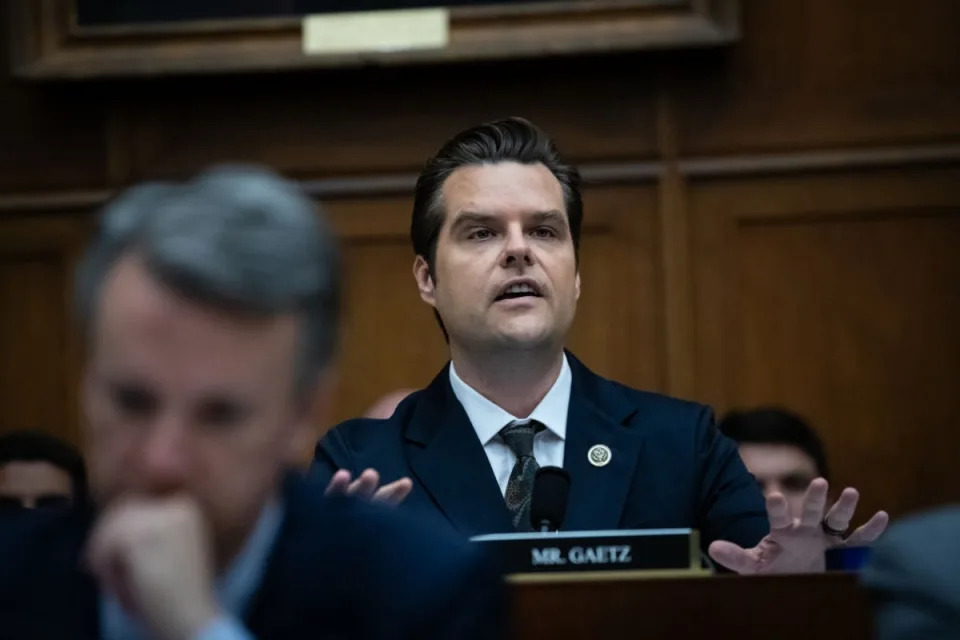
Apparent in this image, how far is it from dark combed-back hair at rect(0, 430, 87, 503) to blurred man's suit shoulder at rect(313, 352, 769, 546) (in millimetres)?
1020

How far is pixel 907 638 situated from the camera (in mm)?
1445

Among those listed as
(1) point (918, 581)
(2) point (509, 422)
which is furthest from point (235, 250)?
(2) point (509, 422)

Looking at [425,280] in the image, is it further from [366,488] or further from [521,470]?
[366,488]

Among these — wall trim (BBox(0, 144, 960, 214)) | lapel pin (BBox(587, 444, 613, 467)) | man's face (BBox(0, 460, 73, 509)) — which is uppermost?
wall trim (BBox(0, 144, 960, 214))

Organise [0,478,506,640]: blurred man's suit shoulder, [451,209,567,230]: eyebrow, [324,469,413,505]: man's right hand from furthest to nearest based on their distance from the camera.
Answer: [451,209,567,230]: eyebrow, [324,469,413,505]: man's right hand, [0,478,506,640]: blurred man's suit shoulder

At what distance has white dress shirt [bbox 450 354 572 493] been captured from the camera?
10.8ft

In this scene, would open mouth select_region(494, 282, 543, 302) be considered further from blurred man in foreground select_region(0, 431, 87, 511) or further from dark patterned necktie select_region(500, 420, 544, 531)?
blurred man in foreground select_region(0, 431, 87, 511)

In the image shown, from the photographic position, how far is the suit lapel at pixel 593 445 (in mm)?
3178

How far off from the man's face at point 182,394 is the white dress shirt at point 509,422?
169 centimetres

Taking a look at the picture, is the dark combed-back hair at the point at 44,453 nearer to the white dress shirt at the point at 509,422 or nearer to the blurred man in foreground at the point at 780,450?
the white dress shirt at the point at 509,422

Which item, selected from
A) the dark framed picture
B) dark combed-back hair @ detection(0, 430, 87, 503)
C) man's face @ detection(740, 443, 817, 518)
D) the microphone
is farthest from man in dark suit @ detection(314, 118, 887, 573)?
the dark framed picture

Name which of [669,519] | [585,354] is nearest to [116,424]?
[669,519]

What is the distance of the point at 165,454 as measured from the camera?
1.56 meters

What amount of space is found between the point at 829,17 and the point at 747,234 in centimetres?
65
